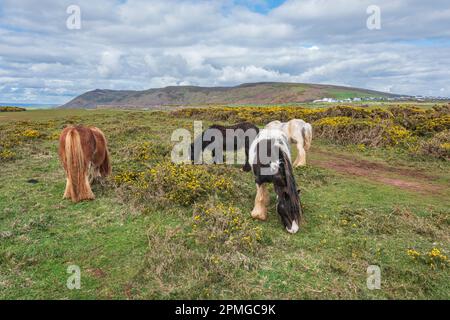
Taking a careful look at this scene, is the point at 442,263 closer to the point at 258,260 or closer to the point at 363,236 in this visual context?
the point at 363,236

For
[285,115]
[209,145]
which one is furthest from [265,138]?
[285,115]

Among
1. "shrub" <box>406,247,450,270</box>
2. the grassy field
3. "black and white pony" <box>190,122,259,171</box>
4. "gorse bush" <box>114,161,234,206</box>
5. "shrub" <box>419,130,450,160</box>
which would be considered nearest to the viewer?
the grassy field

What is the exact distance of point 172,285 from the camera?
175 inches

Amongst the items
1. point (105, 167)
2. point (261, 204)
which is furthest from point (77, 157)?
point (261, 204)

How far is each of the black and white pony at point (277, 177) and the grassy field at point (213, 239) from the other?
1.02 ft

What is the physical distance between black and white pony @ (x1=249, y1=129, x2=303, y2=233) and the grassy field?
0.31 m

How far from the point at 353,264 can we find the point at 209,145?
21.0 ft

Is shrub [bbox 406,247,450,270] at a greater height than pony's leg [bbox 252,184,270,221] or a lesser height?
lesser

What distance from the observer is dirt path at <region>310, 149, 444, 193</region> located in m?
9.84

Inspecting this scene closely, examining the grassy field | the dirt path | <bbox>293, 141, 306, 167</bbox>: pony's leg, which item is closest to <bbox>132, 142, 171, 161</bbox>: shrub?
the grassy field

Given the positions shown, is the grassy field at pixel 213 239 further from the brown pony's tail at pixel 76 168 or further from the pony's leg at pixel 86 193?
the brown pony's tail at pixel 76 168

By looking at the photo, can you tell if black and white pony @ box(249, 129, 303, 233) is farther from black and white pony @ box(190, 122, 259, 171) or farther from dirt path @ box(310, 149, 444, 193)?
dirt path @ box(310, 149, 444, 193)

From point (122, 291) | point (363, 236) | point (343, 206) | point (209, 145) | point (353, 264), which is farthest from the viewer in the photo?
point (209, 145)

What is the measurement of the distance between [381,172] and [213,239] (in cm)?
855
